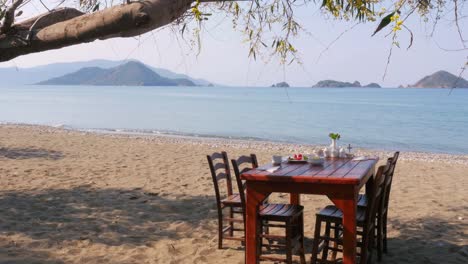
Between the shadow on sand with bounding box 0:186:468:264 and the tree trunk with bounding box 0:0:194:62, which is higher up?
the tree trunk with bounding box 0:0:194:62

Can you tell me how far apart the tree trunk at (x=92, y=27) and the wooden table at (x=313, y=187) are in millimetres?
1758

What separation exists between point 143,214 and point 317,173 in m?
2.87

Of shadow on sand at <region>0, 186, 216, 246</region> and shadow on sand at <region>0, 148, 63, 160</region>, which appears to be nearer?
shadow on sand at <region>0, 186, 216, 246</region>

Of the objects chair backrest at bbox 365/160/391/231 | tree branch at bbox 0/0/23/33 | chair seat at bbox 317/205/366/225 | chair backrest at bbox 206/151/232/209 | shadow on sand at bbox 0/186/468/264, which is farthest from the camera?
shadow on sand at bbox 0/186/468/264

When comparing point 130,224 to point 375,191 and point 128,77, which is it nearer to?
point 375,191

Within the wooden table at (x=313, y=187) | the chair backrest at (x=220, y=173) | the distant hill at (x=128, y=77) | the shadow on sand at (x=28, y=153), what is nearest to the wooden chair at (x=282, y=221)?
the wooden table at (x=313, y=187)

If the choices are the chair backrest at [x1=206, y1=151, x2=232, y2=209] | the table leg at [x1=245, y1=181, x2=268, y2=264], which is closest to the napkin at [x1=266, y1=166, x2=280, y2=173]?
the table leg at [x1=245, y1=181, x2=268, y2=264]

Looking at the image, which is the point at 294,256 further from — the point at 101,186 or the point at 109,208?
the point at 101,186

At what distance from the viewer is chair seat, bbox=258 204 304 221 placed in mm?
3992

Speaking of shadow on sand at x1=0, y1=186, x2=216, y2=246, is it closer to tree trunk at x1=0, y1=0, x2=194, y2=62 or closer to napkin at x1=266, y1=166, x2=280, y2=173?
napkin at x1=266, y1=166, x2=280, y2=173

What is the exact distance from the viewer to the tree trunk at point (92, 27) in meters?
2.02

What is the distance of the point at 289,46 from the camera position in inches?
155

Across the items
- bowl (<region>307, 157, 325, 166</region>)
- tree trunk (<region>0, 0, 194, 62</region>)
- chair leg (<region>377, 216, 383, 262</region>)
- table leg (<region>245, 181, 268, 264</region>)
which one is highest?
tree trunk (<region>0, 0, 194, 62</region>)

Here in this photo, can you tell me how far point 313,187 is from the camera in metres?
3.67
